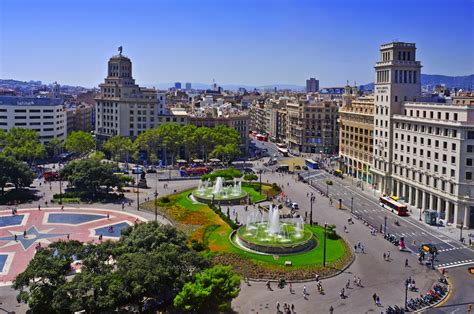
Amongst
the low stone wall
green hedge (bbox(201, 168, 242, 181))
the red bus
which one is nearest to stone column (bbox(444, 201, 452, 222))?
the red bus

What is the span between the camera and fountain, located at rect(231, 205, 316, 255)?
6512 centimetres

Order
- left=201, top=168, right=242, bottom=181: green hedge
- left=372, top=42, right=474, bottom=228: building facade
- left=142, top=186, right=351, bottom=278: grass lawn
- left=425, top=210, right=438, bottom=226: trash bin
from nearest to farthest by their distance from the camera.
Answer: left=142, top=186, right=351, bottom=278: grass lawn → left=372, top=42, right=474, bottom=228: building facade → left=425, top=210, right=438, bottom=226: trash bin → left=201, top=168, right=242, bottom=181: green hedge

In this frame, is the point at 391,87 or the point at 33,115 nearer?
the point at 391,87

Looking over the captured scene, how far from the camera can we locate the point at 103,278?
43656mm

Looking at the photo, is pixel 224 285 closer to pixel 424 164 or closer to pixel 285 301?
pixel 285 301

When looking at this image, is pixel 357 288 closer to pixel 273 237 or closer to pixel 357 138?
pixel 273 237

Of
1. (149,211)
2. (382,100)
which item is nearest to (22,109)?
(149,211)

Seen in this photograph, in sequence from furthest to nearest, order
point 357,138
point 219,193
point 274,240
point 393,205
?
point 357,138, point 219,193, point 393,205, point 274,240

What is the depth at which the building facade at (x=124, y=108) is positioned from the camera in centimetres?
15550

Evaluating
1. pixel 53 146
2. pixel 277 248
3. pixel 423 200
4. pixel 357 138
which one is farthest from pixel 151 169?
pixel 277 248

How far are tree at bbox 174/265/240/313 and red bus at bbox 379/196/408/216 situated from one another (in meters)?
52.4

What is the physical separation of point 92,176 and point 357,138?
216ft

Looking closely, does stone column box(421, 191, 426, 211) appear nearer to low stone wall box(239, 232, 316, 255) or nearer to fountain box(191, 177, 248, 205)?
fountain box(191, 177, 248, 205)

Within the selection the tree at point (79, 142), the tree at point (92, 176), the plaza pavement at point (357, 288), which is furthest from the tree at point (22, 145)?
the plaza pavement at point (357, 288)
